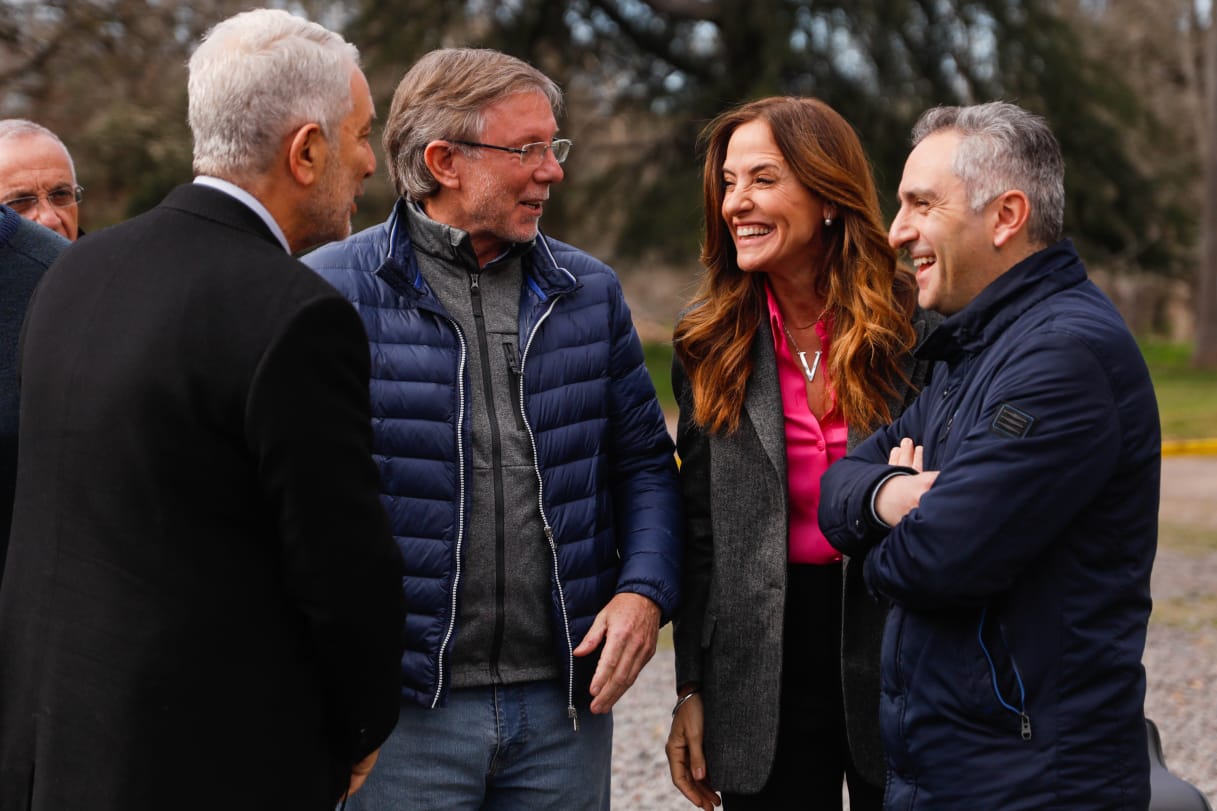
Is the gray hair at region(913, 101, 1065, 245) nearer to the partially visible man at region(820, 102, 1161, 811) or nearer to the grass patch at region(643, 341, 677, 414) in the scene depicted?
the partially visible man at region(820, 102, 1161, 811)

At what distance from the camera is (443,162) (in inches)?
103

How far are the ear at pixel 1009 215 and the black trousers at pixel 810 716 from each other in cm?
82

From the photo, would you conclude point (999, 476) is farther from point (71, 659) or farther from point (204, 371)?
point (71, 659)

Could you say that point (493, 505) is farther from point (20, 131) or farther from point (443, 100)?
point (20, 131)

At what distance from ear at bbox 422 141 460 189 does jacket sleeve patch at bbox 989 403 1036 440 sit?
1.13 metres

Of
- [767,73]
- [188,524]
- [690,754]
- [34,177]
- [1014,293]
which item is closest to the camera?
[188,524]

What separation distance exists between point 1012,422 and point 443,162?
3.93ft

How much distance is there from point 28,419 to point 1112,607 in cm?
169

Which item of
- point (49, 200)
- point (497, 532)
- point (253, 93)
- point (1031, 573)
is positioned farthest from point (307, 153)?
point (49, 200)

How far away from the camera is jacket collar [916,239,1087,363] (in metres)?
2.30

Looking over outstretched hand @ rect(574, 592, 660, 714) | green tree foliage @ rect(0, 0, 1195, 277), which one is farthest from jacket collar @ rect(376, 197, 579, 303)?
green tree foliage @ rect(0, 0, 1195, 277)

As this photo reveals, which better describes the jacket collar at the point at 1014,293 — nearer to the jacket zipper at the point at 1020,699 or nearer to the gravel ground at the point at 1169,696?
the jacket zipper at the point at 1020,699

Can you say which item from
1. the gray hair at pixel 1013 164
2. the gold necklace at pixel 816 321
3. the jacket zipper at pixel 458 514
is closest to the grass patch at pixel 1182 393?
the gold necklace at pixel 816 321

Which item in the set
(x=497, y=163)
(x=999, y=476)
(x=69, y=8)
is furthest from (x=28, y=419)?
(x=69, y=8)
